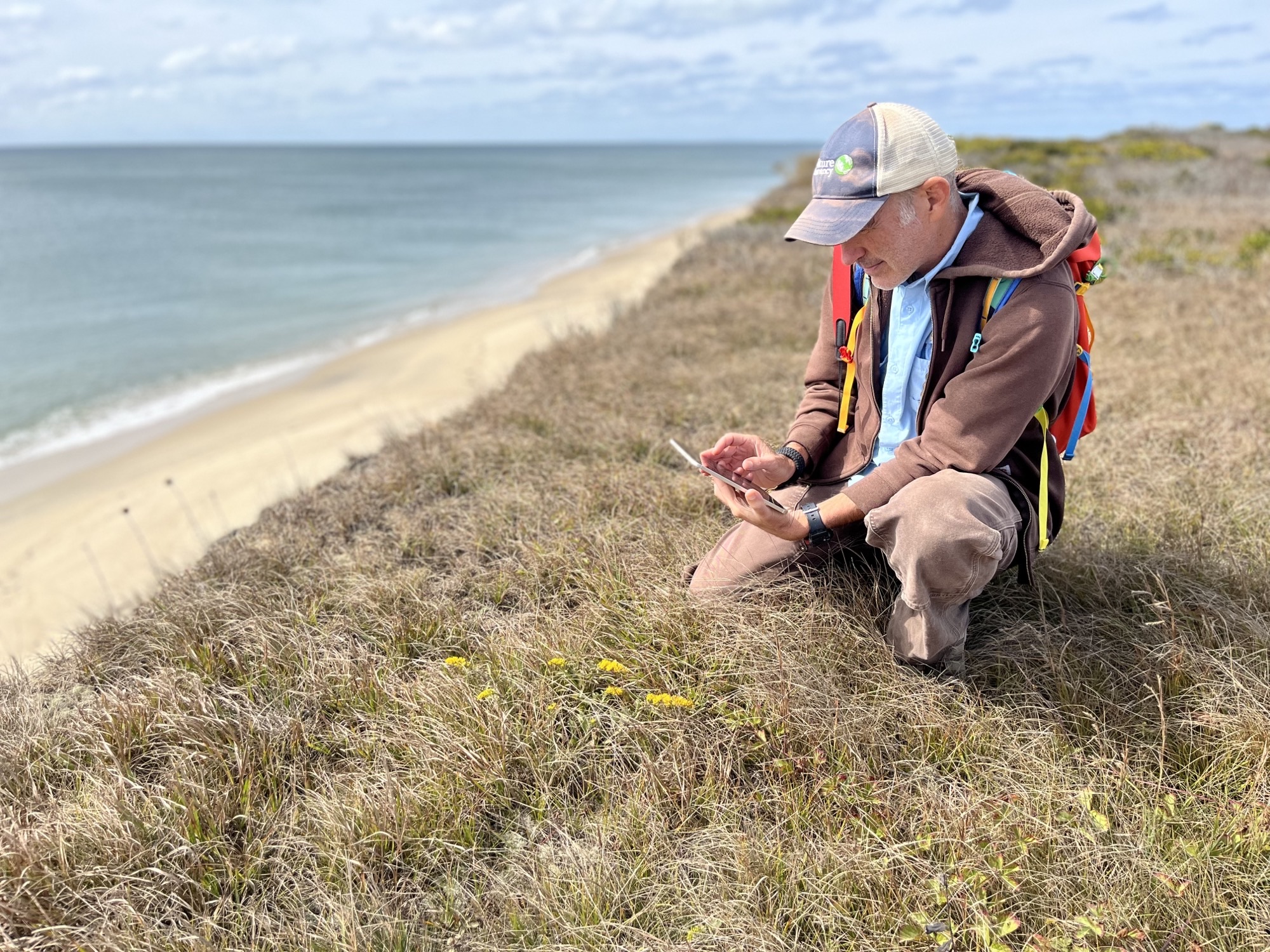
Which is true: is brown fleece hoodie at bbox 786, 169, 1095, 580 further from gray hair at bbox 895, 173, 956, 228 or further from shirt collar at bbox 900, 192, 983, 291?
gray hair at bbox 895, 173, 956, 228

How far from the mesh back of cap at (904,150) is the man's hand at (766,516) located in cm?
91

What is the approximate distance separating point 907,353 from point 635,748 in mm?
1436

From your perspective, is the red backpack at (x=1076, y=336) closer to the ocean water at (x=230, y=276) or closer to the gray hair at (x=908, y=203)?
the gray hair at (x=908, y=203)

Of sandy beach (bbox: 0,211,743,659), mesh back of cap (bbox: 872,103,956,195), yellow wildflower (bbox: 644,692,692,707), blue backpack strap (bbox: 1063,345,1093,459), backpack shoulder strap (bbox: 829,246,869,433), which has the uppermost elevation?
mesh back of cap (bbox: 872,103,956,195)

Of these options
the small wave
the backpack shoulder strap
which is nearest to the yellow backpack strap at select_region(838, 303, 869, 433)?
the backpack shoulder strap

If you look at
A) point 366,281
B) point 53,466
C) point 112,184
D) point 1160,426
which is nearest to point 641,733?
point 1160,426

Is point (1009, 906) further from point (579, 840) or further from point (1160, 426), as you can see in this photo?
point (1160, 426)

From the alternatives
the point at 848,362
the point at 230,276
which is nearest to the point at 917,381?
the point at 848,362

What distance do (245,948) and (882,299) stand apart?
244 centimetres

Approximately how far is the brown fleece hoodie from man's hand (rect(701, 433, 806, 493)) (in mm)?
430

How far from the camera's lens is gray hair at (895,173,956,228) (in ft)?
7.11

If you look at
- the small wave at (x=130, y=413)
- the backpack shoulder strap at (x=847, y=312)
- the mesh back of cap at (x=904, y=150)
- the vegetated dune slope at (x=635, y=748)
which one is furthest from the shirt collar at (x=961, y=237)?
the small wave at (x=130, y=413)

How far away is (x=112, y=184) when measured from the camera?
67375 millimetres

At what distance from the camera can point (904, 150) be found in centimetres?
210
